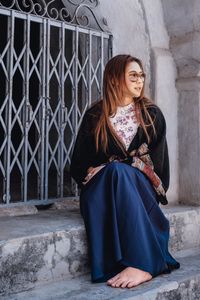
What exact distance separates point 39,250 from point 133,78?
1371 millimetres

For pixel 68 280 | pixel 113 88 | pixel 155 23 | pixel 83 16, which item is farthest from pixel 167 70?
pixel 68 280

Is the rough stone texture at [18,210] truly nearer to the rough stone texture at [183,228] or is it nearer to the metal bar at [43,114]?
the metal bar at [43,114]

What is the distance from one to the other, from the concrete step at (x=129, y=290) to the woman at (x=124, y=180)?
6 centimetres

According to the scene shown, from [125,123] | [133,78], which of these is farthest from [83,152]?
[133,78]

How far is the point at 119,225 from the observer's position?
2889 mm

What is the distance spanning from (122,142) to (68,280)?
1.01 metres

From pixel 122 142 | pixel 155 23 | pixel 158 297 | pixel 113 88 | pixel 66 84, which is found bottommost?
pixel 158 297

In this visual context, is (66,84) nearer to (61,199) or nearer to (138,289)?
(61,199)

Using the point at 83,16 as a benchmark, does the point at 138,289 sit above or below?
below

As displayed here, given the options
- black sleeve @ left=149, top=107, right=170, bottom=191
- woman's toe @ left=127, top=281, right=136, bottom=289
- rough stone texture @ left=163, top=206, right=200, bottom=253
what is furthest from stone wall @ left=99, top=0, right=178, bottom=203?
woman's toe @ left=127, top=281, right=136, bottom=289

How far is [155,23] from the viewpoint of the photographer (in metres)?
4.39

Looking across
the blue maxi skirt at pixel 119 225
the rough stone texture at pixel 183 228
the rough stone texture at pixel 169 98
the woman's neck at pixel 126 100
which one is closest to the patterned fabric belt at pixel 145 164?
the blue maxi skirt at pixel 119 225

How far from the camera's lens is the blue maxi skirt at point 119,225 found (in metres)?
2.84

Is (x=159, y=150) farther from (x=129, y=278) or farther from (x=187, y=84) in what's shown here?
(x=187, y=84)
